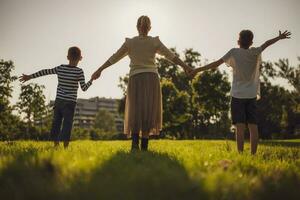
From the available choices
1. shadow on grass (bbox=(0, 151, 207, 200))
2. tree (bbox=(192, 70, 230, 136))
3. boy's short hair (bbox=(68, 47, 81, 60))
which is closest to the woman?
boy's short hair (bbox=(68, 47, 81, 60))

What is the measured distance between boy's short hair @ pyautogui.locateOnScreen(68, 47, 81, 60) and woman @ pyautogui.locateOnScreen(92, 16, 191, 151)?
4.50ft

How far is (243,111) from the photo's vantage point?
7602 mm

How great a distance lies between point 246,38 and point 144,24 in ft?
6.75

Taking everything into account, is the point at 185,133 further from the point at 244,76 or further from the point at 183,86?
the point at 244,76

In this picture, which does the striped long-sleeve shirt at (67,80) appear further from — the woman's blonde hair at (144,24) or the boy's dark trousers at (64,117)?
the woman's blonde hair at (144,24)

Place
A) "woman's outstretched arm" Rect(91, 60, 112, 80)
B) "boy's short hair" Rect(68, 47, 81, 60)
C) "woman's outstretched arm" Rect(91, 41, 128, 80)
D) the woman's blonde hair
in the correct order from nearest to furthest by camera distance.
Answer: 1. the woman's blonde hair
2. "woman's outstretched arm" Rect(91, 41, 128, 80)
3. "woman's outstretched arm" Rect(91, 60, 112, 80)
4. "boy's short hair" Rect(68, 47, 81, 60)

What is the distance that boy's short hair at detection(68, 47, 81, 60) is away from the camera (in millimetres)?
8539

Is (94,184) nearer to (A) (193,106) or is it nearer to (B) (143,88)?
(B) (143,88)

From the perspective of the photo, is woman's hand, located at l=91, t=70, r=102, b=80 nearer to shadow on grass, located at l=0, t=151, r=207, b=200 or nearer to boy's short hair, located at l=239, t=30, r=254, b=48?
boy's short hair, located at l=239, t=30, r=254, b=48

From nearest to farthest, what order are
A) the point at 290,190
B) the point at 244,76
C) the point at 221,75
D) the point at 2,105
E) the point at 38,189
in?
the point at 38,189 < the point at 290,190 < the point at 244,76 < the point at 2,105 < the point at 221,75

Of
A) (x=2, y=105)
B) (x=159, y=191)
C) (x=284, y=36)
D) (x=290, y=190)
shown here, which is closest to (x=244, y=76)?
(x=284, y=36)

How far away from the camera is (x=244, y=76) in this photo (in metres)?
7.69

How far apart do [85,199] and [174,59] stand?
226 inches

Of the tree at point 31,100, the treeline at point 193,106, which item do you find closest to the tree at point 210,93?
the treeline at point 193,106
